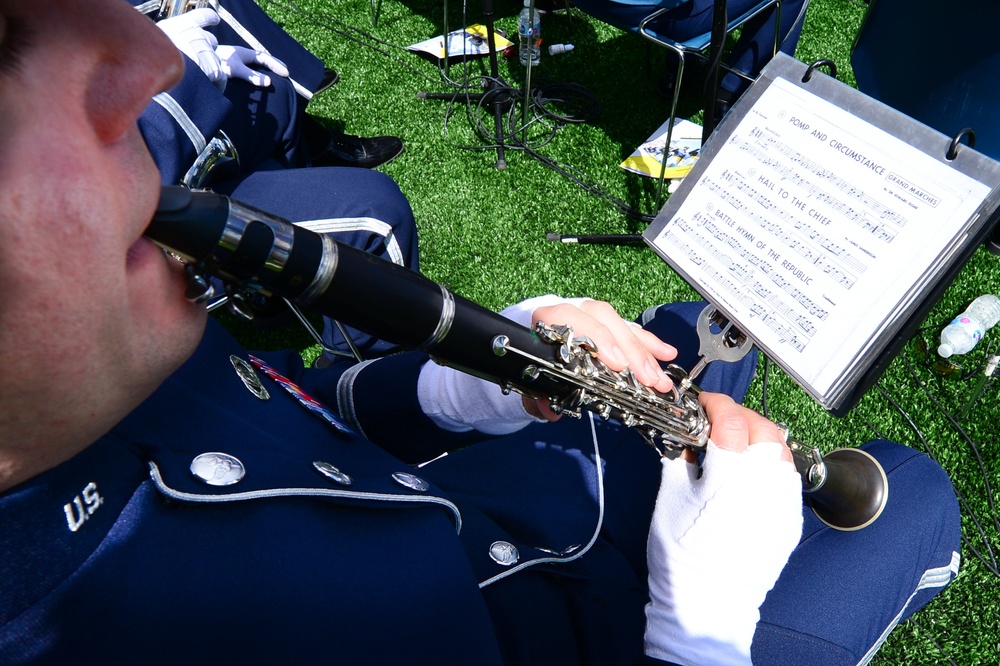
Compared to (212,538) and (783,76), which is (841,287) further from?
(212,538)

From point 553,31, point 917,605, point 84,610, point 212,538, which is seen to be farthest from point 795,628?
point 553,31

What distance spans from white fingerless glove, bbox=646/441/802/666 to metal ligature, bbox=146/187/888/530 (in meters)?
0.10

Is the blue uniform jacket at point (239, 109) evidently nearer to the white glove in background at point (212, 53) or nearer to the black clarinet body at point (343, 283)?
the white glove in background at point (212, 53)

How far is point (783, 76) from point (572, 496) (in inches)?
38.2

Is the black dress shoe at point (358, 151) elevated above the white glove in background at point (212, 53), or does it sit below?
below

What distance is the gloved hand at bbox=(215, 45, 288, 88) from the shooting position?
87.2 inches

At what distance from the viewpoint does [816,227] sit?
1.27 m

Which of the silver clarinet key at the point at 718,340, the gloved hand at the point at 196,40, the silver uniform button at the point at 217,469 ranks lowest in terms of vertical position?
the silver clarinet key at the point at 718,340

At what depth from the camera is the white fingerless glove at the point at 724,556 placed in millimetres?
1093

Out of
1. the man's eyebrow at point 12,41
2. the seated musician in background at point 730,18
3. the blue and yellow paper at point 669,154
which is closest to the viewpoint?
the man's eyebrow at point 12,41

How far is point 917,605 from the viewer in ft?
4.59

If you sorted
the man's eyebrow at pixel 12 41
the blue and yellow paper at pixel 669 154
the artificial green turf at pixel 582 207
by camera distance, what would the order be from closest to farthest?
the man's eyebrow at pixel 12 41 → the artificial green turf at pixel 582 207 → the blue and yellow paper at pixel 669 154

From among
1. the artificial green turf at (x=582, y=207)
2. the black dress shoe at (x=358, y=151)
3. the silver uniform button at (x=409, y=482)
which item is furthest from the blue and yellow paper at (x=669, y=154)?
the silver uniform button at (x=409, y=482)

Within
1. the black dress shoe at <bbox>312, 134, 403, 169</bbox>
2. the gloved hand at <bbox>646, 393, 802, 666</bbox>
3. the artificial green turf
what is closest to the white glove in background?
the black dress shoe at <bbox>312, 134, 403, 169</bbox>
